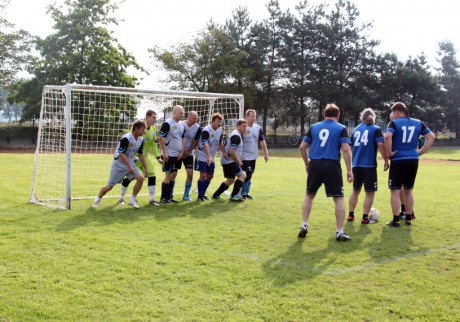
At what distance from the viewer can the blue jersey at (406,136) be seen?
7.65 metres

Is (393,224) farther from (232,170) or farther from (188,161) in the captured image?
(188,161)

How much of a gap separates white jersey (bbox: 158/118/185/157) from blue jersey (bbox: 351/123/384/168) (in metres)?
3.81

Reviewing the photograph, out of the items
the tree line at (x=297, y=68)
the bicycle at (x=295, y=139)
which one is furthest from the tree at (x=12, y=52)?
the bicycle at (x=295, y=139)

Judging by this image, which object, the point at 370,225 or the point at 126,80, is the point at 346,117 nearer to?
the point at 126,80

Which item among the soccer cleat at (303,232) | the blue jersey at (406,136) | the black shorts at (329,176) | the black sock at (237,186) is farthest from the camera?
the black sock at (237,186)

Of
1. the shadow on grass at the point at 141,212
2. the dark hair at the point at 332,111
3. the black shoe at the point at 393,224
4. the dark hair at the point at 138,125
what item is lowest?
the shadow on grass at the point at 141,212

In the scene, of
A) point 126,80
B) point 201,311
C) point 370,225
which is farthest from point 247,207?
point 126,80

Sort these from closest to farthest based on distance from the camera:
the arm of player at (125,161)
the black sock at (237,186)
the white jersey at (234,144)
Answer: the arm of player at (125,161) → the white jersey at (234,144) → the black sock at (237,186)

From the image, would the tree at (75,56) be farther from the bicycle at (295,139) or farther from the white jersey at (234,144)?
the white jersey at (234,144)

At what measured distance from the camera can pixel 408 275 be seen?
5.05m

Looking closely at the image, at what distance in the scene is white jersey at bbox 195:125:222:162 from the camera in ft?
33.0

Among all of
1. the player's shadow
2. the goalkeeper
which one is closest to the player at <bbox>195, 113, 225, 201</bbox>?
the goalkeeper

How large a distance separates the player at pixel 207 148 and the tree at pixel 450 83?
149 feet

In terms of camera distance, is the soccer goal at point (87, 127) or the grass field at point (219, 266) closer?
the grass field at point (219, 266)
